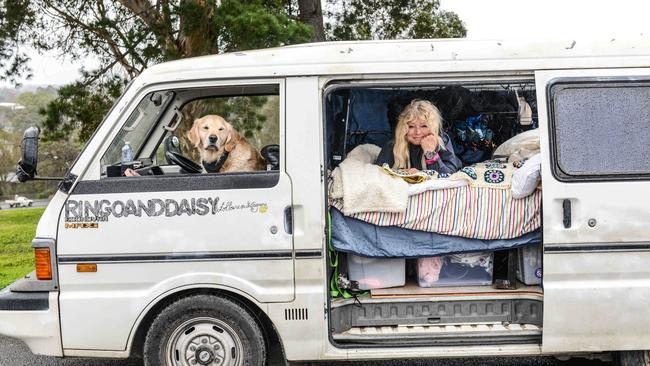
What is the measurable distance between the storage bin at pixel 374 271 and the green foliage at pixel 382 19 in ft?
36.9

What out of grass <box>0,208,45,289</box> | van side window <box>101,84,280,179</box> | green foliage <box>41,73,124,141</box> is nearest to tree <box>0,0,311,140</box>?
green foliage <box>41,73,124,141</box>

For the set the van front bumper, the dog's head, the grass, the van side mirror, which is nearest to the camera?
the van side mirror

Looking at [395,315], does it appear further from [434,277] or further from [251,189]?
[251,189]

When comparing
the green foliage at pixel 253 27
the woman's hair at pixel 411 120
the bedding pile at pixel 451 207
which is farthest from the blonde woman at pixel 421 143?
the green foliage at pixel 253 27

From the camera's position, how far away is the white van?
432 centimetres

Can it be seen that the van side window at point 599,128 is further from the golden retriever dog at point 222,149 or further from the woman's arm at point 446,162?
the golden retriever dog at point 222,149

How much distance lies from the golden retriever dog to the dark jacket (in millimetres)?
959

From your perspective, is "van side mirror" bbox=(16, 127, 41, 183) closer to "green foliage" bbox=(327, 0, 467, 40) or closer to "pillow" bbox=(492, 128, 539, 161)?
"pillow" bbox=(492, 128, 539, 161)

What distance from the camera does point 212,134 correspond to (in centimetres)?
494

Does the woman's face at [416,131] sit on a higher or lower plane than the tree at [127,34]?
lower

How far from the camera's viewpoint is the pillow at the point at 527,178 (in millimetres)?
4465

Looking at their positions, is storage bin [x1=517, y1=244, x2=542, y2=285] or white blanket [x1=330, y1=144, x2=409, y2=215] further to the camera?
storage bin [x1=517, y1=244, x2=542, y2=285]

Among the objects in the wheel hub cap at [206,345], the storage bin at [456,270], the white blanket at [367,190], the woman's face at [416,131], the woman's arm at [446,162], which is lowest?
the wheel hub cap at [206,345]

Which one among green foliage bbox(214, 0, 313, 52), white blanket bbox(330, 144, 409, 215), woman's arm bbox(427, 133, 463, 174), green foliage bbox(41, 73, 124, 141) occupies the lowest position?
white blanket bbox(330, 144, 409, 215)
